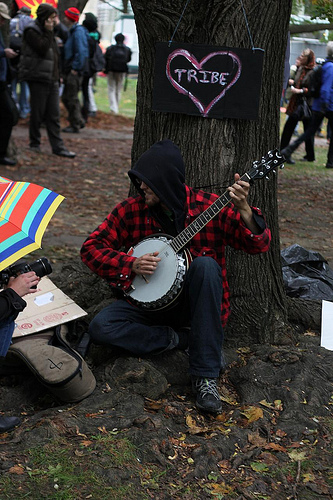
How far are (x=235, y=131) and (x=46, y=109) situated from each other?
6944 mm

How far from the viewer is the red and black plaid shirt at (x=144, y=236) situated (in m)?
3.71

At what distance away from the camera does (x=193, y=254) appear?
381cm

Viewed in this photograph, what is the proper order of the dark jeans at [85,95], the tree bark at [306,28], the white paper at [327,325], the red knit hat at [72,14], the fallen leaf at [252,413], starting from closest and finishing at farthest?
1. the fallen leaf at [252,413]
2. the white paper at [327,325]
3. the tree bark at [306,28]
4. the red knit hat at [72,14]
5. the dark jeans at [85,95]

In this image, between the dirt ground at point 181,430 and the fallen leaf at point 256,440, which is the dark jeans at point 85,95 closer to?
the dirt ground at point 181,430

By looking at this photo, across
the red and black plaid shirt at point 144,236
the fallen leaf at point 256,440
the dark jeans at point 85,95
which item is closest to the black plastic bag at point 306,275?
the red and black plaid shirt at point 144,236

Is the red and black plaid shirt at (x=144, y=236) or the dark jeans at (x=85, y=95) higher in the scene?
the red and black plaid shirt at (x=144, y=236)

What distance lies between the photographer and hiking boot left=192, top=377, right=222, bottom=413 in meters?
3.51

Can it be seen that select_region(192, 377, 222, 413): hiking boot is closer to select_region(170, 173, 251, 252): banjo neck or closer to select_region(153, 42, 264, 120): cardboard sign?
select_region(170, 173, 251, 252): banjo neck

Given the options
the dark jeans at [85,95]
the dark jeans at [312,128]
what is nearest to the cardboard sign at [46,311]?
the dark jeans at [312,128]

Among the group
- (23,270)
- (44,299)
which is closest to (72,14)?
(44,299)

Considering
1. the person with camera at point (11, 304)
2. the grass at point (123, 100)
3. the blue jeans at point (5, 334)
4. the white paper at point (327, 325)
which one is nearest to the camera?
the person with camera at point (11, 304)

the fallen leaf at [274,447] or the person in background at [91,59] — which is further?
the person in background at [91,59]

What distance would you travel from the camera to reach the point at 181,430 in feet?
11.1

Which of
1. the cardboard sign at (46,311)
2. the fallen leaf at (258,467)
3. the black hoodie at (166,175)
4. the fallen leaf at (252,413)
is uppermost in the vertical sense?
the black hoodie at (166,175)
